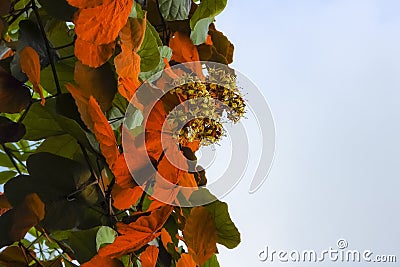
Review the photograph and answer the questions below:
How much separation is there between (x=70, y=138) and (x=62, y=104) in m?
0.03

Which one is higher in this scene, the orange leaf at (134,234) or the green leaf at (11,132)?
the green leaf at (11,132)

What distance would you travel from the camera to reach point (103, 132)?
153 millimetres

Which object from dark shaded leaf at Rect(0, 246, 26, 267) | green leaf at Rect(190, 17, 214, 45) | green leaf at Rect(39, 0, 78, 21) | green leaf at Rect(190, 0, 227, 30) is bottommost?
dark shaded leaf at Rect(0, 246, 26, 267)

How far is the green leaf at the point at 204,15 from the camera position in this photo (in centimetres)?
19

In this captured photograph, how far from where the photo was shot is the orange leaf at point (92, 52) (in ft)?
0.52

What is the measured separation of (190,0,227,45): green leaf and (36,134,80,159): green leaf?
53 mm

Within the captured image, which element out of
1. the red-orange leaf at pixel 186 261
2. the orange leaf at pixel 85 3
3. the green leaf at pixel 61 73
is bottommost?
the red-orange leaf at pixel 186 261

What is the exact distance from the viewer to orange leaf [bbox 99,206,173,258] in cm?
16

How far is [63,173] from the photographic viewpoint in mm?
163

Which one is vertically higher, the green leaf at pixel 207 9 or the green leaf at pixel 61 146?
the green leaf at pixel 207 9

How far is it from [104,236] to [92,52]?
52 millimetres

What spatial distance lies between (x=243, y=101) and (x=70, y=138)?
6cm

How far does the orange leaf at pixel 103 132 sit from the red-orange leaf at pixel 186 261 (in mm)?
41

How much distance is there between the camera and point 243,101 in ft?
0.59
